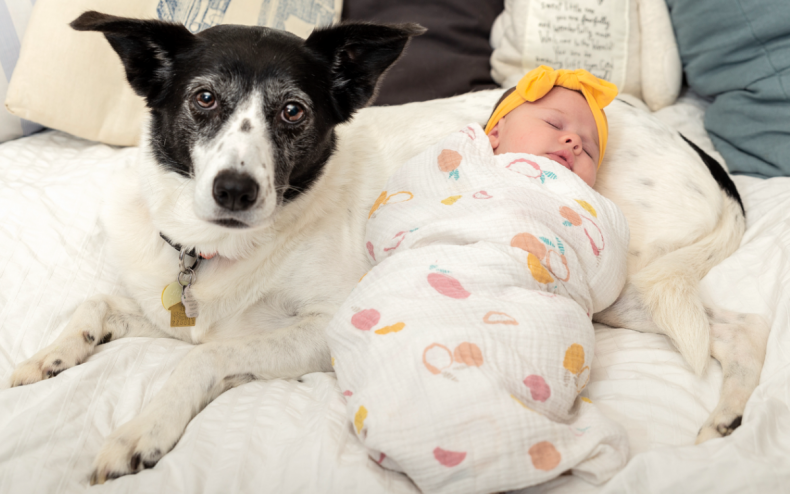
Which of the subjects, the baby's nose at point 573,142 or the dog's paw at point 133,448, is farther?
the baby's nose at point 573,142

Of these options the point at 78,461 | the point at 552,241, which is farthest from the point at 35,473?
the point at 552,241

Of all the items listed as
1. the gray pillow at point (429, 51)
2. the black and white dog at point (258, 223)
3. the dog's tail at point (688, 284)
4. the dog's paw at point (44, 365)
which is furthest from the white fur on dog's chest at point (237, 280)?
the gray pillow at point (429, 51)

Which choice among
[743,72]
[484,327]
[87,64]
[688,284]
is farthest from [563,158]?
[87,64]

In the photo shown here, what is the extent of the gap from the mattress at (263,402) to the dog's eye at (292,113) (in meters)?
0.78

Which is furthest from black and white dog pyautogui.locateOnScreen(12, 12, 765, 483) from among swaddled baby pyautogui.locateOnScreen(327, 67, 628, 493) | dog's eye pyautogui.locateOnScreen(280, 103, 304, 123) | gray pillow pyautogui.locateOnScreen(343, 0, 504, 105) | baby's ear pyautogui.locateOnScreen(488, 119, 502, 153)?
gray pillow pyautogui.locateOnScreen(343, 0, 504, 105)

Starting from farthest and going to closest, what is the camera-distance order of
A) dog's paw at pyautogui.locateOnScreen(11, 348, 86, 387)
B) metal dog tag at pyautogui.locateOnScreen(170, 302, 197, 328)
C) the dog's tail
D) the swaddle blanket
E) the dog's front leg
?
metal dog tag at pyautogui.locateOnScreen(170, 302, 197, 328)
the dog's tail
dog's paw at pyautogui.locateOnScreen(11, 348, 86, 387)
the dog's front leg
the swaddle blanket

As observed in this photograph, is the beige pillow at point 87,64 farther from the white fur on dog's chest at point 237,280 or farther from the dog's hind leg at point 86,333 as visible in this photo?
the dog's hind leg at point 86,333

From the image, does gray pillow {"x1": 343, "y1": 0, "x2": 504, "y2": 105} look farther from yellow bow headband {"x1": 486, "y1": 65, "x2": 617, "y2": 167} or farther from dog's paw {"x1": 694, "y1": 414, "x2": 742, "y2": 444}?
dog's paw {"x1": 694, "y1": 414, "x2": 742, "y2": 444}

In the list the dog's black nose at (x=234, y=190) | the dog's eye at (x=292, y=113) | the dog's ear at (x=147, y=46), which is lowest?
the dog's black nose at (x=234, y=190)

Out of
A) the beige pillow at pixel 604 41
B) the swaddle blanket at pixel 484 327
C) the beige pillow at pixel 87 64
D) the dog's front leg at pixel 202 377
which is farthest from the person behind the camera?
the beige pillow at pixel 604 41

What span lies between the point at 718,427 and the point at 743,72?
200cm

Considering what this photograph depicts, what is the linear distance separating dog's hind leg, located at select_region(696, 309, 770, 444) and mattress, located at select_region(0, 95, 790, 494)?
0.04 m

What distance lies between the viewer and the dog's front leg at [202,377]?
122cm

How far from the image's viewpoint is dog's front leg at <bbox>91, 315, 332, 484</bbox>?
1.22 m
